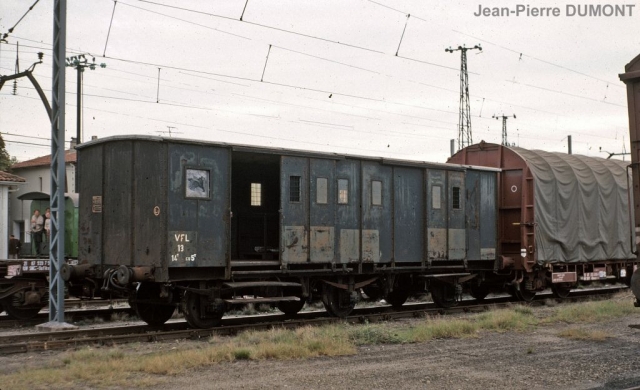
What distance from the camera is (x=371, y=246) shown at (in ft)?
57.0

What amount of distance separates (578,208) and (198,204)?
41.4 feet

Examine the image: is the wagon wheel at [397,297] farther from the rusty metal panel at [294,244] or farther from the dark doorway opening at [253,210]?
the rusty metal panel at [294,244]

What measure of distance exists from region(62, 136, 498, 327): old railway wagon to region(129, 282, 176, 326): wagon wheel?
23mm

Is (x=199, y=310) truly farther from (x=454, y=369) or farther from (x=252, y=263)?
(x=454, y=369)

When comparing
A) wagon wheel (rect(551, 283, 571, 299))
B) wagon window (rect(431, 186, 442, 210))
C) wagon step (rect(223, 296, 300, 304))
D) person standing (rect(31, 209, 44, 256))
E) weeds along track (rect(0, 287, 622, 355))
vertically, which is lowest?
Result: weeds along track (rect(0, 287, 622, 355))

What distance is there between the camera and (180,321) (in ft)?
55.8

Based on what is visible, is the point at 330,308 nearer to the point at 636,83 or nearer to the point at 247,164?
the point at 247,164

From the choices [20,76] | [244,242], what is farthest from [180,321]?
[20,76]

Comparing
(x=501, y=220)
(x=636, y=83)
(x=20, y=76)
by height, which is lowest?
(x=501, y=220)

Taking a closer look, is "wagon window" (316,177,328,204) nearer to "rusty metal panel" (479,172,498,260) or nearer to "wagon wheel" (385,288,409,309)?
"wagon wheel" (385,288,409,309)

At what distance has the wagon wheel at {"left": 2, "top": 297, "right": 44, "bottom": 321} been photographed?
1698cm

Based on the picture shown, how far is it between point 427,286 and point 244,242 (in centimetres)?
498

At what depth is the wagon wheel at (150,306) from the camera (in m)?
14.8

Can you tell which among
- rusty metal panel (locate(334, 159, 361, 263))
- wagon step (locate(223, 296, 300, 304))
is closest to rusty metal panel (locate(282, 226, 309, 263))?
wagon step (locate(223, 296, 300, 304))
